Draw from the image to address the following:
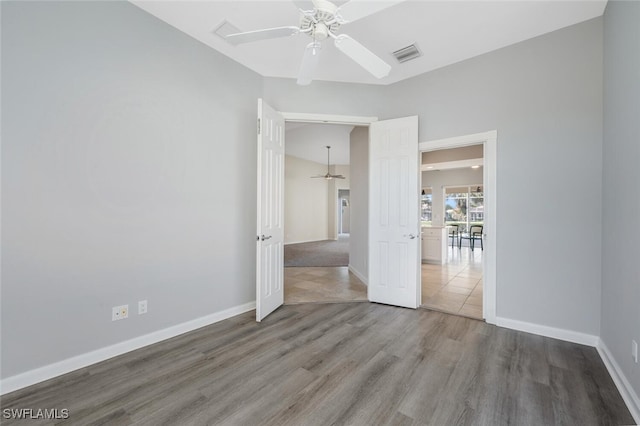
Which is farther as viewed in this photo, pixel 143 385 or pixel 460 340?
pixel 460 340

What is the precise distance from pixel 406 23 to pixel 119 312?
12.0 ft

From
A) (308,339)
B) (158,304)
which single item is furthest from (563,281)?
(158,304)

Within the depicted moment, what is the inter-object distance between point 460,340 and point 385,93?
3.13 meters

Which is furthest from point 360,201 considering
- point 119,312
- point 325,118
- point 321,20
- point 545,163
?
point 119,312

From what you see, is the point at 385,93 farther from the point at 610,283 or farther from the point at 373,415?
the point at 373,415

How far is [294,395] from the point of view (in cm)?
176

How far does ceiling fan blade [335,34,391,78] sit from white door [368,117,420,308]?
1296mm

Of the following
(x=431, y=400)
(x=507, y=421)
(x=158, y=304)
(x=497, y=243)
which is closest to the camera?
(x=507, y=421)

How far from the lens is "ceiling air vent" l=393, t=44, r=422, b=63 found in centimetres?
286

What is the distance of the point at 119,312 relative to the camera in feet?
7.40

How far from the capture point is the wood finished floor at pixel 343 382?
1584 millimetres

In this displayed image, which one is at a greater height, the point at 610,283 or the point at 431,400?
the point at 610,283

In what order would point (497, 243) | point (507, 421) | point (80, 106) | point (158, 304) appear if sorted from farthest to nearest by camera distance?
point (497, 243)
point (158, 304)
point (80, 106)
point (507, 421)

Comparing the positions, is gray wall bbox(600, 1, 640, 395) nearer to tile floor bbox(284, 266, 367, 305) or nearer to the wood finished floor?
the wood finished floor
